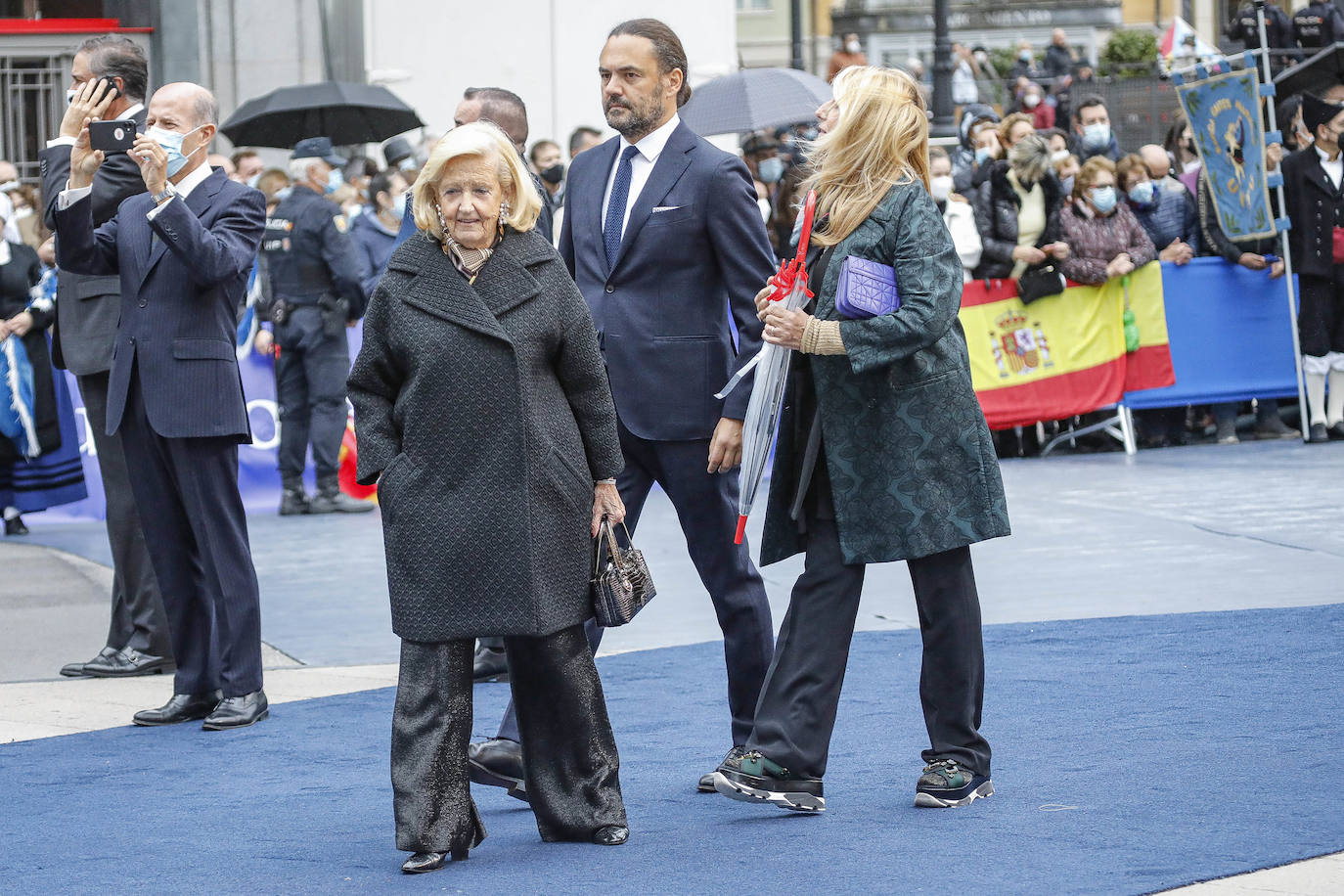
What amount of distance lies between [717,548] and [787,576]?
3.86 metres

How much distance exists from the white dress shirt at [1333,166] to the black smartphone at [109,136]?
381 inches

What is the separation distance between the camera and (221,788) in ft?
18.1

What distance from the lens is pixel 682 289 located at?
534cm

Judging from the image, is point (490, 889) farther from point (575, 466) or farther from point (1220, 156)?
point (1220, 156)

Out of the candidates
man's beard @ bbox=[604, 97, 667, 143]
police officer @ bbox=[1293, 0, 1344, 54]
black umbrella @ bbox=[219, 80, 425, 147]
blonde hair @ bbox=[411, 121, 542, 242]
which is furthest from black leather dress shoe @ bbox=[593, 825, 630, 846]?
police officer @ bbox=[1293, 0, 1344, 54]

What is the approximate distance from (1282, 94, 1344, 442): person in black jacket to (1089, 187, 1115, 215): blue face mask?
1.23 meters

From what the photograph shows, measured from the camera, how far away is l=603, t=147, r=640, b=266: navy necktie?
17.7 feet

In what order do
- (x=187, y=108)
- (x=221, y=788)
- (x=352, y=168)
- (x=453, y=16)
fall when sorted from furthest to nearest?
1. (x=453, y=16)
2. (x=352, y=168)
3. (x=187, y=108)
4. (x=221, y=788)

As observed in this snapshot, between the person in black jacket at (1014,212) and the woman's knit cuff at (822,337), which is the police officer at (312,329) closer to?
the person in black jacket at (1014,212)

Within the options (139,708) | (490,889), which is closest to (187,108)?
(139,708)

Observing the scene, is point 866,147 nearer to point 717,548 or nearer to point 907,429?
point 907,429

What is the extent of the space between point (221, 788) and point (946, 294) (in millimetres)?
2441

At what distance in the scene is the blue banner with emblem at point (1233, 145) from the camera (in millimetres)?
13430

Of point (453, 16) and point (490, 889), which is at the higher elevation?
point (453, 16)
